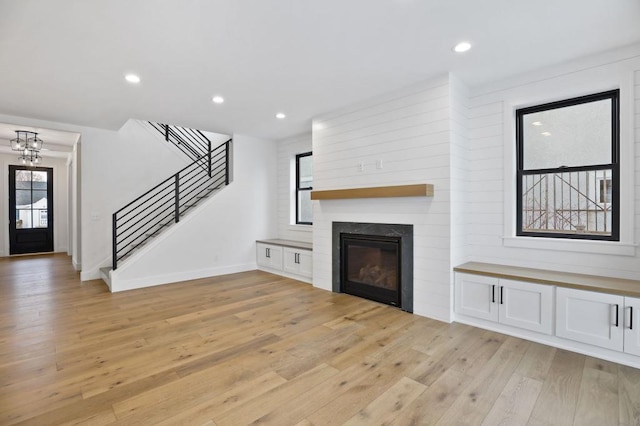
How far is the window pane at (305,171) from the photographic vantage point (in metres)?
6.51

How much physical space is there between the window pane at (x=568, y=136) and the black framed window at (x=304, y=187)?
391 centimetres

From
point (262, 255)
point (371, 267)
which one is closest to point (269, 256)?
point (262, 255)

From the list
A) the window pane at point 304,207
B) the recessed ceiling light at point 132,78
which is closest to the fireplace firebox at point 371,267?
the window pane at point 304,207

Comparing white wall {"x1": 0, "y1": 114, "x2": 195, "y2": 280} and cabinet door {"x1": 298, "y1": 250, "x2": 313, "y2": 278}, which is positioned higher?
white wall {"x1": 0, "y1": 114, "x2": 195, "y2": 280}

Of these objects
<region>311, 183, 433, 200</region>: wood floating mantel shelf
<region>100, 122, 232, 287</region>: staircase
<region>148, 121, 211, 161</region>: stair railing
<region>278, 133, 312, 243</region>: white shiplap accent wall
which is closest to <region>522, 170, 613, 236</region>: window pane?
<region>311, 183, 433, 200</region>: wood floating mantel shelf

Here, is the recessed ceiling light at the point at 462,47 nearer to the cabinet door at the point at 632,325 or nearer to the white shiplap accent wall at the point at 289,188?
the cabinet door at the point at 632,325

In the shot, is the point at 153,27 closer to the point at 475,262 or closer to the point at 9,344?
the point at 9,344

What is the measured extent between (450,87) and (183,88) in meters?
3.30

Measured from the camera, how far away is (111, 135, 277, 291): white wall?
5406 mm

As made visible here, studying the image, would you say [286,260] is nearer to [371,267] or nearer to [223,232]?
[223,232]

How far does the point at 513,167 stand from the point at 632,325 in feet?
6.12

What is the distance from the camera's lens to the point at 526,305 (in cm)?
311

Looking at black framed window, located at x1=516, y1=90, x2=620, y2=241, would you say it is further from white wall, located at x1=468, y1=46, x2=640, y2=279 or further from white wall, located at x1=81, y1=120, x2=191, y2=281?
white wall, located at x1=81, y1=120, x2=191, y2=281

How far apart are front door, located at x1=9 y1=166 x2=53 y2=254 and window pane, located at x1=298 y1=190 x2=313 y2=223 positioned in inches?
316
